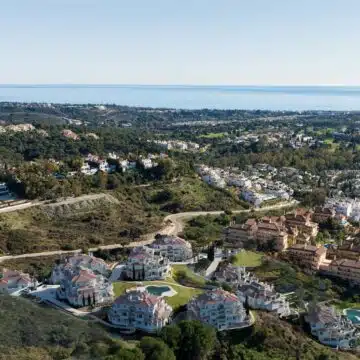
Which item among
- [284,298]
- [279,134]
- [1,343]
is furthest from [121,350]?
[279,134]

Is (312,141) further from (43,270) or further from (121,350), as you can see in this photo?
(121,350)

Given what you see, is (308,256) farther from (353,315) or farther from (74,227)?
(74,227)

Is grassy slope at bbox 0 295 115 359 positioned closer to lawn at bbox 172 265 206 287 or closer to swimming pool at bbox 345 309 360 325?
lawn at bbox 172 265 206 287

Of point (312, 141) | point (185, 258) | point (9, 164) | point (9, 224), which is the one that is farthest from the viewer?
point (312, 141)

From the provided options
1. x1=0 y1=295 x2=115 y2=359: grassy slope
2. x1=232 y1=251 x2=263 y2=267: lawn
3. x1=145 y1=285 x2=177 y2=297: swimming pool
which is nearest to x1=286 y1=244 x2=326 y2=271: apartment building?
x1=232 y1=251 x2=263 y2=267: lawn

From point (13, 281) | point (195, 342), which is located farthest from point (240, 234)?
point (195, 342)
